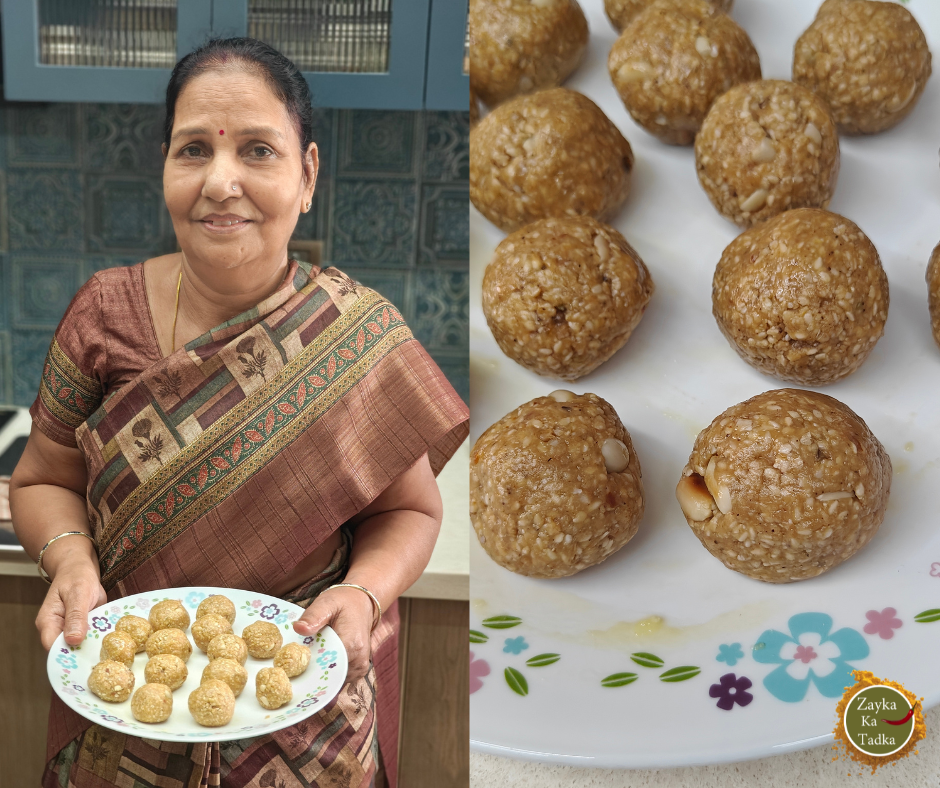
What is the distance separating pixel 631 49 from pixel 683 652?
0.69 metres

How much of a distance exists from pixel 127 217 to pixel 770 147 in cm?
A: 72

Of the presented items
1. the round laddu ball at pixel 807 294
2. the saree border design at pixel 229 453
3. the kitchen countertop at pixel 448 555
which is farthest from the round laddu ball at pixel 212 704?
the round laddu ball at pixel 807 294

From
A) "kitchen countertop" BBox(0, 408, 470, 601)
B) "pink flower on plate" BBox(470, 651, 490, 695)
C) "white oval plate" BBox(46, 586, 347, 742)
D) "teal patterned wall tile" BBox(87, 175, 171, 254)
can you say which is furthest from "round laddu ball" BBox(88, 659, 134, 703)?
"teal patterned wall tile" BBox(87, 175, 171, 254)

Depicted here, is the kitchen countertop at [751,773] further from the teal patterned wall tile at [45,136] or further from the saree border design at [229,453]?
the teal patterned wall tile at [45,136]

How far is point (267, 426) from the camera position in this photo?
1.96 ft

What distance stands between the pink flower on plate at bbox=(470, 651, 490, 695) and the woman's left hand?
215mm

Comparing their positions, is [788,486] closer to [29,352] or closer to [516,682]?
[516,682]

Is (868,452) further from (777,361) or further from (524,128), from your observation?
(524,128)

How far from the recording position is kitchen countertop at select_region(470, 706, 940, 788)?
78 cm

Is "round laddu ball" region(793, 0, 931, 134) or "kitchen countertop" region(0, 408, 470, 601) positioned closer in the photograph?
"kitchen countertop" region(0, 408, 470, 601)

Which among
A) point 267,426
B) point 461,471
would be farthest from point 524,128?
point 267,426

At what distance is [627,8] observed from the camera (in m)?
0.99

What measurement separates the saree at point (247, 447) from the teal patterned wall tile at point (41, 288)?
195mm

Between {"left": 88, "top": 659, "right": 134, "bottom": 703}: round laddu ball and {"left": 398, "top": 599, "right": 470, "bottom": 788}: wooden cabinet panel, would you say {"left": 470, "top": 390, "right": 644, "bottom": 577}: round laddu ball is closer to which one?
{"left": 398, "top": 599, "right": 470, "bottom": 788}: wooden cabinet panel
